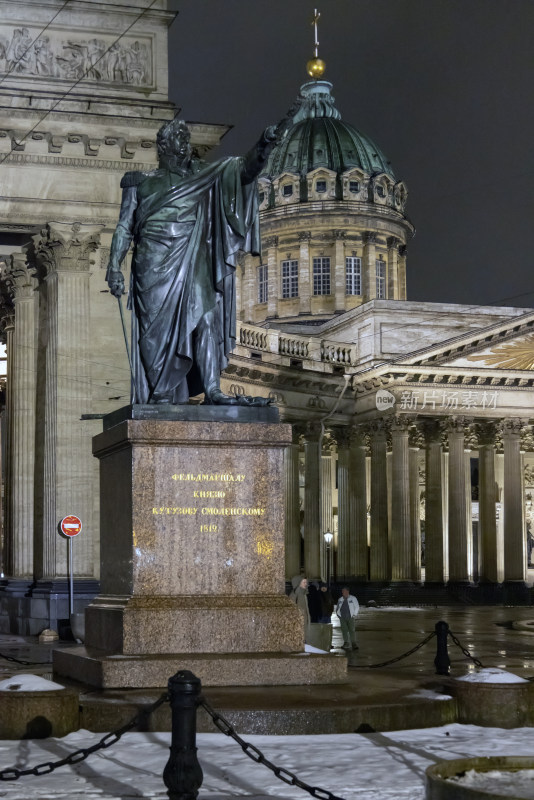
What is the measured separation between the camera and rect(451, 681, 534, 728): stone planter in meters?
12.6

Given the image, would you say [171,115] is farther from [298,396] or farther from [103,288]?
[298,396]

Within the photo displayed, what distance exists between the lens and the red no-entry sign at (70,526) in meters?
31.5

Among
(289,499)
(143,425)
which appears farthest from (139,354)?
(289,499)

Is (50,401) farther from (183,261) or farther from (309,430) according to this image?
(309,430)

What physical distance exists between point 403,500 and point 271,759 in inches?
2333

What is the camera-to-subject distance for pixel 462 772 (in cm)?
628

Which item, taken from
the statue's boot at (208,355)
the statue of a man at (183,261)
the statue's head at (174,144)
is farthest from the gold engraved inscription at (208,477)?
the statue's head at (174,144)

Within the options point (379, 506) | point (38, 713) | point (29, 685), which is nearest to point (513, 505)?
point (379, 506)

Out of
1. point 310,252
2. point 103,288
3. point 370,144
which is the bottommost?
point 103,288

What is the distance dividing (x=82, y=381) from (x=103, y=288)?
8.12ft

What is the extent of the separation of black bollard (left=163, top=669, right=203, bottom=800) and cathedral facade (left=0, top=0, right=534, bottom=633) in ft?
21.6

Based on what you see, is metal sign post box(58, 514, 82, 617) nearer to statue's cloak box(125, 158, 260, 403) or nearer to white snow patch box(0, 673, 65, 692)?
statue's cloak box(125, 158, 260, 403)

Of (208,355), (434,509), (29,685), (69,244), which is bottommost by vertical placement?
(29,685)

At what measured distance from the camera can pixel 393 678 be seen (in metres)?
14.8
